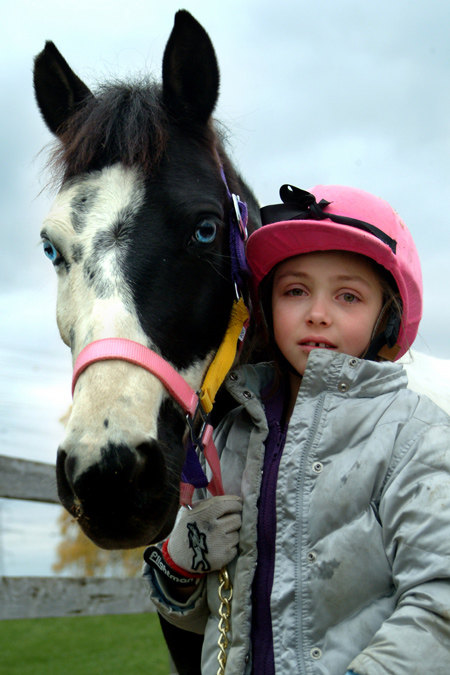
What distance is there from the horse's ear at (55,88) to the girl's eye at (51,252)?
628 millimetres

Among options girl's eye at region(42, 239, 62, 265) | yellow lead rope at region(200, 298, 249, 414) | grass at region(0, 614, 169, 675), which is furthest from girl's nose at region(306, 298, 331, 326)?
grass at region(0, 614, 169, 675)

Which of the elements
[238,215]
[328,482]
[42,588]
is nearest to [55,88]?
[238,215]

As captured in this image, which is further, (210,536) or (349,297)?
(349,297)

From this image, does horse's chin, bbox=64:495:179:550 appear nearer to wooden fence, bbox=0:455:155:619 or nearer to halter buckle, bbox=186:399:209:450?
halter buckle, bbox=186:399:209:450

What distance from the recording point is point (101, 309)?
1648 mm

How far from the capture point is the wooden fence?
3756 millimetres

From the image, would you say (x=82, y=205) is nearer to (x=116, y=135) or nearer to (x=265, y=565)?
(x=116, y=135)

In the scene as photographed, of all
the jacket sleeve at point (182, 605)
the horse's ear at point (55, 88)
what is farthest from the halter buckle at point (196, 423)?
the horse's ear at point (55, 88)

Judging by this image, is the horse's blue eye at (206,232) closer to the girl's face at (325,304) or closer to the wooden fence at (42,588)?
the girl's face at (325,304)

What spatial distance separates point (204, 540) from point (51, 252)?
962mm

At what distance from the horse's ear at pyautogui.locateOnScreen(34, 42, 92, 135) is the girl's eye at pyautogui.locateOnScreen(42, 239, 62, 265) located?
0.63 meters

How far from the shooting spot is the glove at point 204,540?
1.68 m

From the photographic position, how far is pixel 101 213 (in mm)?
1853

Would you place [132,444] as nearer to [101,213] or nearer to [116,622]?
[101,213]
